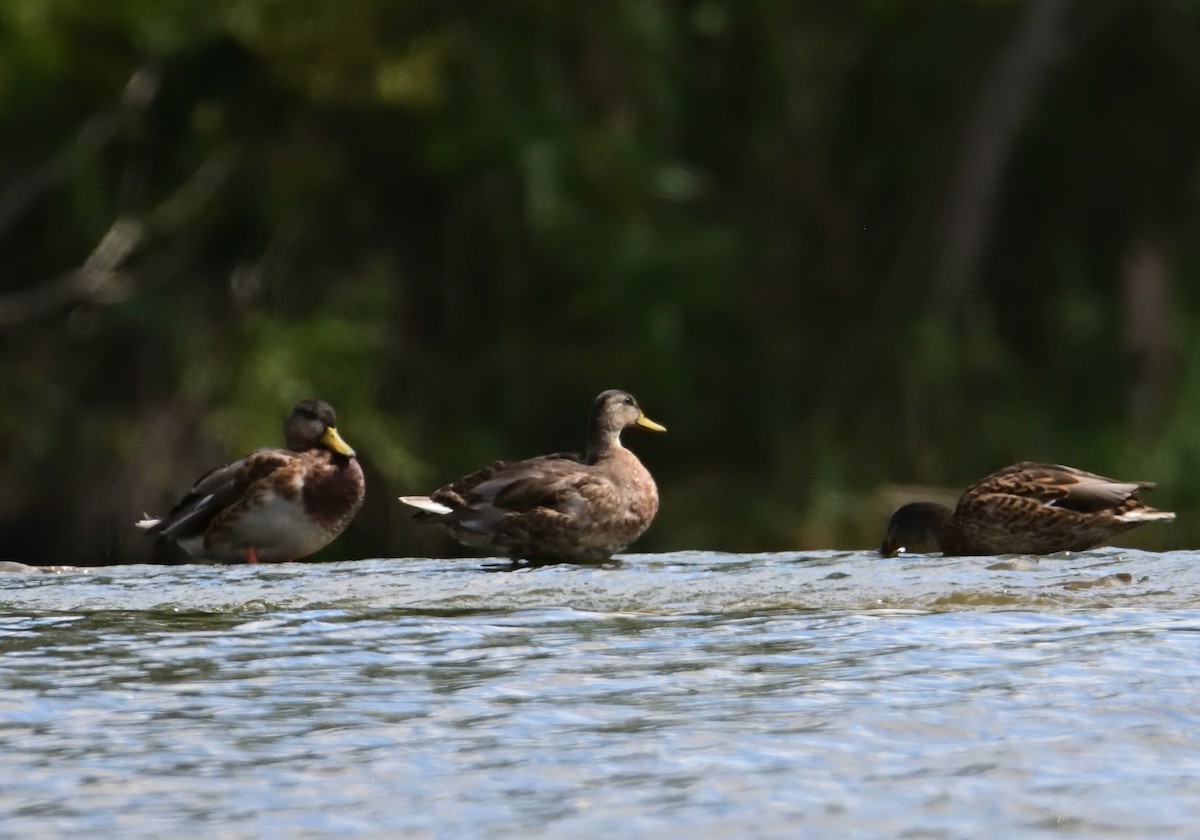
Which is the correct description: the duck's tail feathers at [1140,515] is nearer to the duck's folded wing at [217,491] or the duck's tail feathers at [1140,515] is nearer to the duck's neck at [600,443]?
the duck's neck at [600,443]

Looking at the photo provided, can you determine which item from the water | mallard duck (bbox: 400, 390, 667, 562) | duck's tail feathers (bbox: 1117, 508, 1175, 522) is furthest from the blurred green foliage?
the water

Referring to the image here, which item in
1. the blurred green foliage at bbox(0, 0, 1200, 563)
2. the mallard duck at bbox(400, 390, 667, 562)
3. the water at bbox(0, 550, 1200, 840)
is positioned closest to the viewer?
the water at bbox(0, 550, 1200, 840)

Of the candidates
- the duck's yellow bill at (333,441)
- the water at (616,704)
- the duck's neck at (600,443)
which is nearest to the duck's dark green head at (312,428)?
the duck's yellow bill at (333,441)

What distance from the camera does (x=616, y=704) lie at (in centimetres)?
470

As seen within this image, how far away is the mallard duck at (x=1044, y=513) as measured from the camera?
743cm

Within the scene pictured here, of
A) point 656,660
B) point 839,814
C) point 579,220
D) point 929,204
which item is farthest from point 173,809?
point 929,204

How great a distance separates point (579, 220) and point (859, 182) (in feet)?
7.42

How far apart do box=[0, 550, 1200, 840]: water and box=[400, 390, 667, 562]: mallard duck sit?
18.0 inches

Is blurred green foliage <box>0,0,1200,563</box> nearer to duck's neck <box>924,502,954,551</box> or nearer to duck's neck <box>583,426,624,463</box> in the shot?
duck's neck <box>583,426,624,463</box>

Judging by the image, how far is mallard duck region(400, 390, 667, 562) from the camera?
23.9ft

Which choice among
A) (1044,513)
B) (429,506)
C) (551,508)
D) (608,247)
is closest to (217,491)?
(429,506)

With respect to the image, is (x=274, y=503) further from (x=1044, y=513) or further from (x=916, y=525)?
(x=1044, y=513)

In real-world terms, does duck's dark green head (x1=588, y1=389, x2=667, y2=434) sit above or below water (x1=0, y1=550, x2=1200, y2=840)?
above

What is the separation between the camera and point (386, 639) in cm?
569
